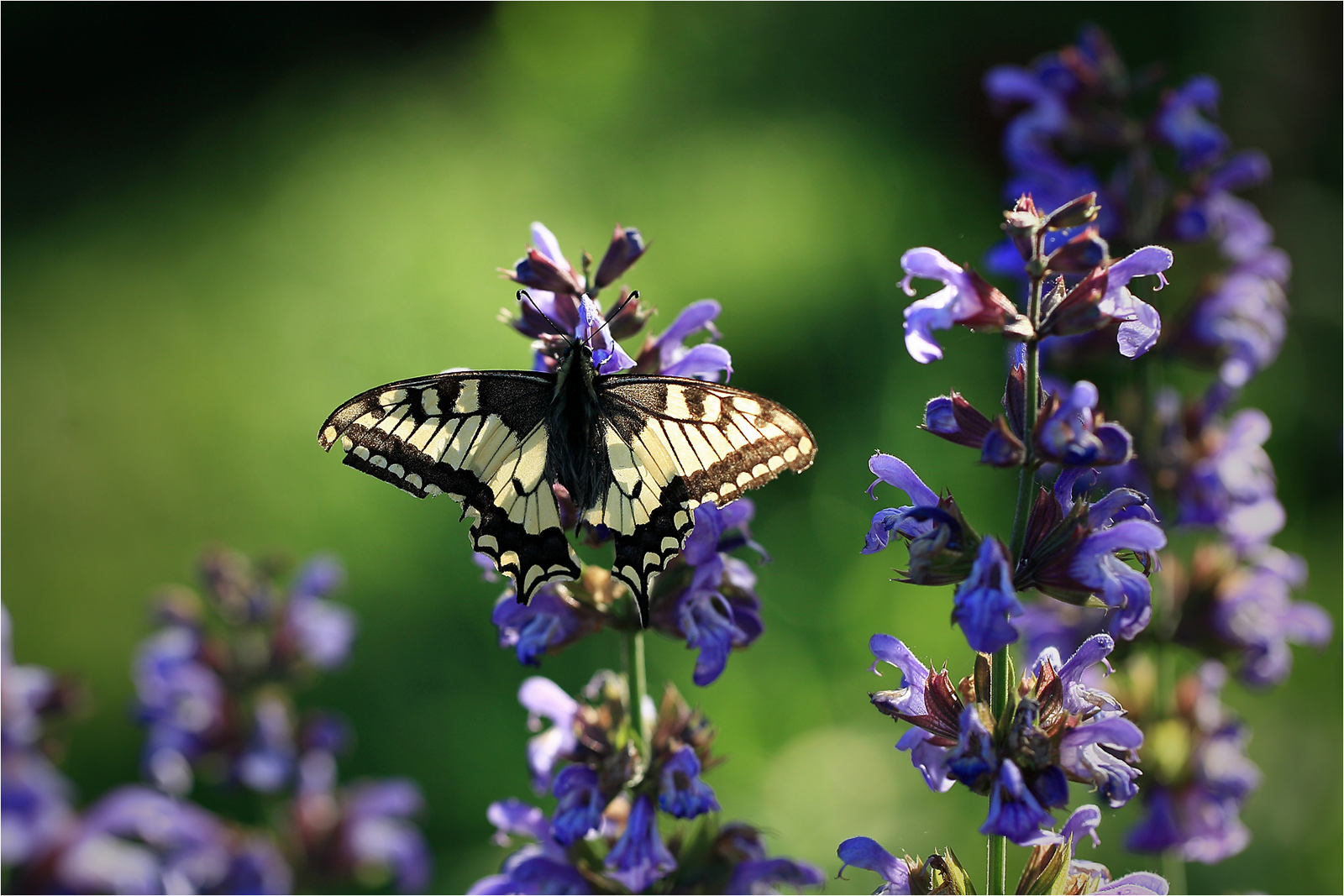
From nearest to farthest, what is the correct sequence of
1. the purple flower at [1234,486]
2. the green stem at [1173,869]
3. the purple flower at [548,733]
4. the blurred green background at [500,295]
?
the purple flower at [548,733], the green stem at [1173,869], the purple flower at [1234,486], the blurred green background at [500,295]

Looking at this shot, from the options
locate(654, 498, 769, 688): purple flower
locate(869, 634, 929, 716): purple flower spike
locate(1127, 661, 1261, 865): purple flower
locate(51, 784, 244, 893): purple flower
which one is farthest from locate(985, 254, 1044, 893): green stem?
locate(51, 784, 244, 893): purple flower

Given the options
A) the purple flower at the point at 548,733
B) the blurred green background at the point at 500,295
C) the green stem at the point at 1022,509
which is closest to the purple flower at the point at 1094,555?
the green stem at the point at 1022,509

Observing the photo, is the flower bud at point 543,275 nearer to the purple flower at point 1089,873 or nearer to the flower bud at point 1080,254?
the flower bud at point 1080,254

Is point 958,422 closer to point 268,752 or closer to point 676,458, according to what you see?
point 676,458

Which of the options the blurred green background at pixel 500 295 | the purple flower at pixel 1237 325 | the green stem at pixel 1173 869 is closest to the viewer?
the green stem at pixel 1173 869

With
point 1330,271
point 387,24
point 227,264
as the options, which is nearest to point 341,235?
point 227,264

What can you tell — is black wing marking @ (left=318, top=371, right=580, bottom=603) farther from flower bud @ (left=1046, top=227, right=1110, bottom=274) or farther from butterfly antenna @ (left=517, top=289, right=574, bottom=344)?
flower bud @ (left=1046, top=227, right=1110, bottom=274)

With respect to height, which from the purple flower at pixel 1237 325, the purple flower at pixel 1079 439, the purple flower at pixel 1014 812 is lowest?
the purple flower at pixel 1014 812

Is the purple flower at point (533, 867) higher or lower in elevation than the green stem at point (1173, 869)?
higher
